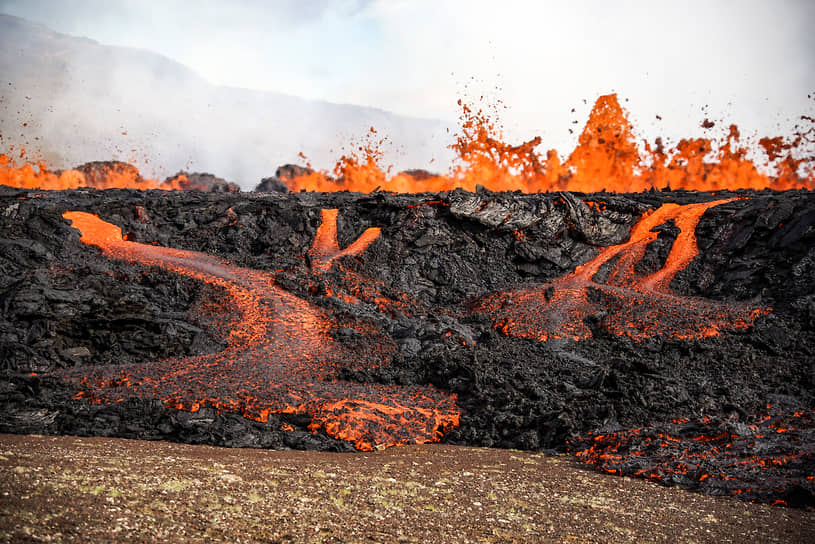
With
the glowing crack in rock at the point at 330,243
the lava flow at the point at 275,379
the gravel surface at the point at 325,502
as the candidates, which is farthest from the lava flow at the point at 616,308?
the gravel surface at the point at 325,502

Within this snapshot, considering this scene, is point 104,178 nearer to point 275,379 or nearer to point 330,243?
point 330,243

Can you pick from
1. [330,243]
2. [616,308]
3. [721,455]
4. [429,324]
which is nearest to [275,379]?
[429,324]

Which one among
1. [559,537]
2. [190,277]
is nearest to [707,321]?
[559,537]

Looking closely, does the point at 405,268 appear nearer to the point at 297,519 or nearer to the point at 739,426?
the point at 739,426

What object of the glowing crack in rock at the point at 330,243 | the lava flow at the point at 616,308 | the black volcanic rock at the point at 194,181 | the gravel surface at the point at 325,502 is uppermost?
the black volcanic rock at the point at 194,181

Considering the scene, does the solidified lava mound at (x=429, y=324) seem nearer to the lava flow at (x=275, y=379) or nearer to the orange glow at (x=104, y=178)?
the lava flow at (x=275, y=379)

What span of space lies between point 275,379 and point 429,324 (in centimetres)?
669

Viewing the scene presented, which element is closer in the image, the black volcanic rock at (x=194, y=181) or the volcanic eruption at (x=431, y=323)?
the volcanic eruption at (x=431, y=323)

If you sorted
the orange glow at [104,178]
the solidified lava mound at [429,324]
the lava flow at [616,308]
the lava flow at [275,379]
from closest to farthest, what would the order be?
1. the solidified lava mound at [429,324]
2. the lava flow at [275,379]
3. the lava flow at [616,308]
4. the orange glow at [104,178]

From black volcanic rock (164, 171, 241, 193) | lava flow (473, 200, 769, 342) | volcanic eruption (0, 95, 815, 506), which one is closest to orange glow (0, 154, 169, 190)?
black volcanic rock (164, 171, 241, 193)

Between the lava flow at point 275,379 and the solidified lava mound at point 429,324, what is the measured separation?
0.08m

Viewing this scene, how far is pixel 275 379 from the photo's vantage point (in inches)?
558

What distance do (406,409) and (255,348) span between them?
18.9ft

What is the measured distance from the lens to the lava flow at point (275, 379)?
1184cm
